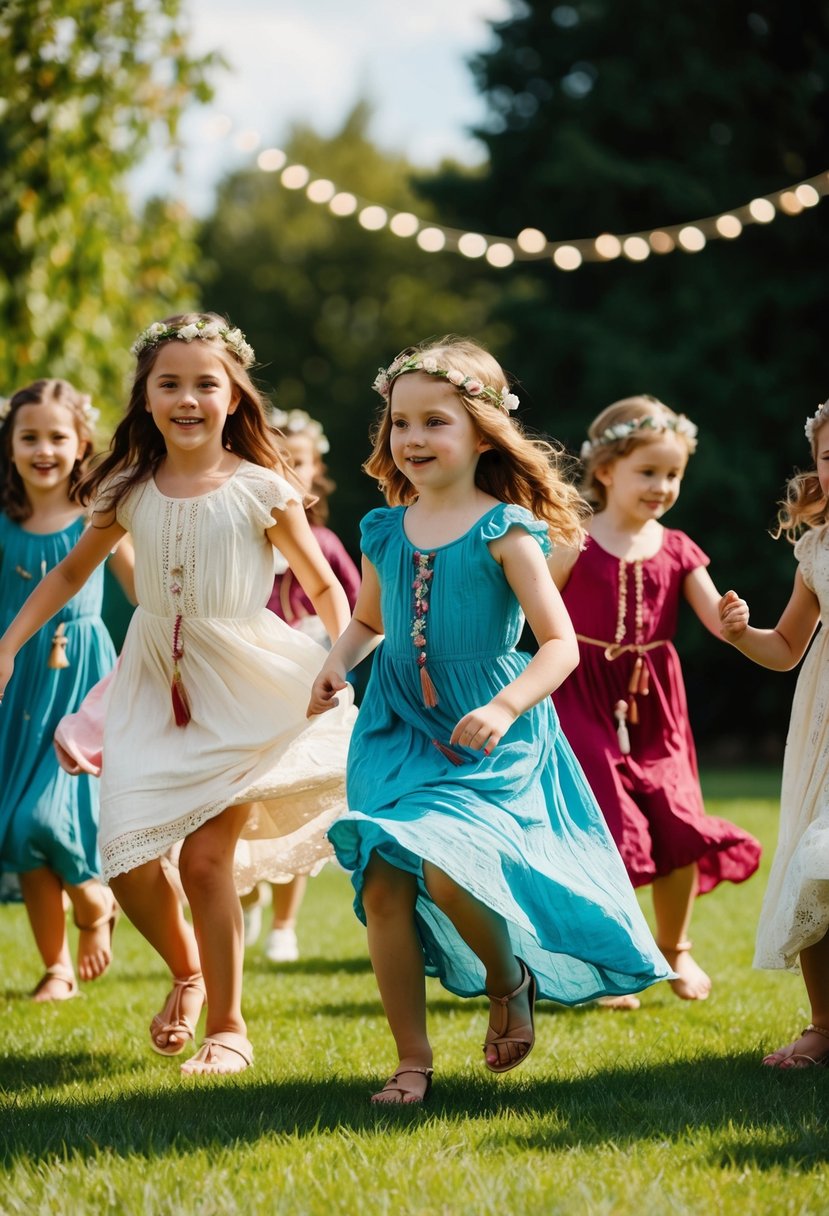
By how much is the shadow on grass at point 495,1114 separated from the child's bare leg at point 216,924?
0.20 meters

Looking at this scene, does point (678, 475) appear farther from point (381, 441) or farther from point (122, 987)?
point (122, 987)

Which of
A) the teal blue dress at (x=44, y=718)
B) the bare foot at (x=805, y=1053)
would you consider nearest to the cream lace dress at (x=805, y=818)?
the bare foot at (x=805, y=1053)

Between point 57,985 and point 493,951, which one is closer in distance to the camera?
point 493,951

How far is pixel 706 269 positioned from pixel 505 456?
18468mm

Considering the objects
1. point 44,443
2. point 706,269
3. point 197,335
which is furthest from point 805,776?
point 706,269

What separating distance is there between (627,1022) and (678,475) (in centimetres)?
203

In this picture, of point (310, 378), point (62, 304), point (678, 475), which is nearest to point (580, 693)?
point (678, 475)

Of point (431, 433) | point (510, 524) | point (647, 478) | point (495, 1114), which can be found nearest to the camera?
point (495, 1114)

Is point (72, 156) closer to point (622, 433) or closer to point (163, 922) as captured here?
point (622, 433)

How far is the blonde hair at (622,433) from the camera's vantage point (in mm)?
5918

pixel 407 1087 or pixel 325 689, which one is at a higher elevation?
pixel 325 689

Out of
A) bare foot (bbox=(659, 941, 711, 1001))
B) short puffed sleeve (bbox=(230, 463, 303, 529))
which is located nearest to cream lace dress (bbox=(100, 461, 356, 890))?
short puffed sleeve (bbox=(230, 463, 303, 529))

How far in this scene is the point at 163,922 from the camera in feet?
15.0

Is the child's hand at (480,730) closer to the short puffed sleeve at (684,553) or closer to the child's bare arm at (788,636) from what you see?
the child's bare arm at (788,636)
